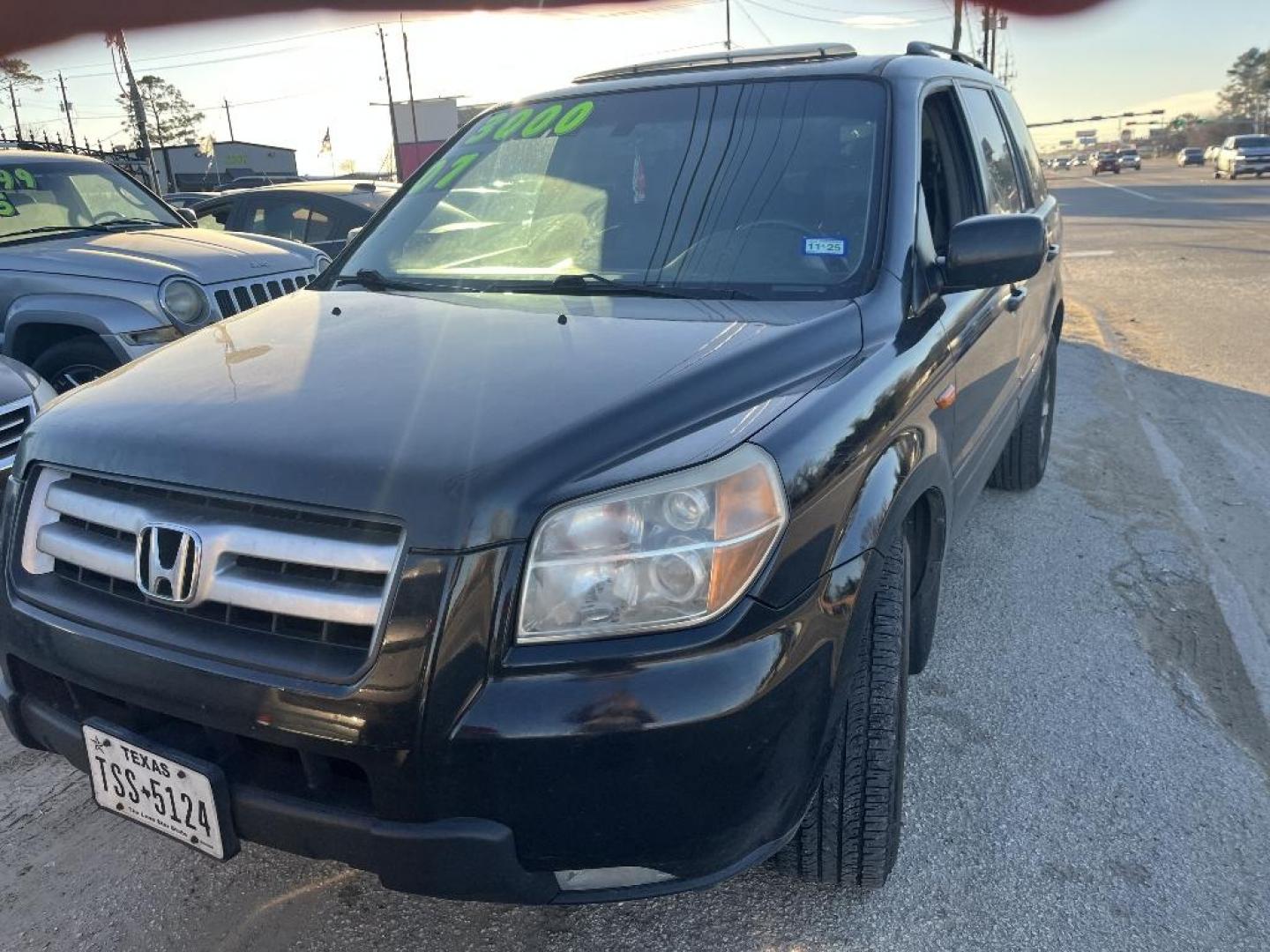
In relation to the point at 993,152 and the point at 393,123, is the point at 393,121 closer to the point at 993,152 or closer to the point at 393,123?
the point at 393,123

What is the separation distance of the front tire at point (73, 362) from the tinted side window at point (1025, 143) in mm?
4558

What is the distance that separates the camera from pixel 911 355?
7.71 ft

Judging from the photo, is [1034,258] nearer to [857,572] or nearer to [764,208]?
[764,208]

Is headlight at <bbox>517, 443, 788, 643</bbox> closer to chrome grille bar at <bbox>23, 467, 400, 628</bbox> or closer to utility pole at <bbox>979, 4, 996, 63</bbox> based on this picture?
chrome grille bar at <bbox>23, 467, 400, 628</bbox>

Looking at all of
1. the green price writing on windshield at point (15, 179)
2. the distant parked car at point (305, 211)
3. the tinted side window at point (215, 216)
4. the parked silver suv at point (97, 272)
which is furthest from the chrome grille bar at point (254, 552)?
the tinted side window at point (215, 216)

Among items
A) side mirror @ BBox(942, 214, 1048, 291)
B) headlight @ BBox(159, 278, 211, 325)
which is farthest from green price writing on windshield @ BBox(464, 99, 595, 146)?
headlight @ BBox(159, 278, 211, 325)

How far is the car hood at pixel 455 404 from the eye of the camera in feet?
5.28

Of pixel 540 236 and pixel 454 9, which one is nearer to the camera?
pixel 540 236

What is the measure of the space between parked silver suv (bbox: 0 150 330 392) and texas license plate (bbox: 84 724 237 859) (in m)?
3.74

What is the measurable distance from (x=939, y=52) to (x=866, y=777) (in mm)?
2869

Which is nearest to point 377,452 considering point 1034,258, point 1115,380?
point 1034,258

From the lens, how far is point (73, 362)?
17.2 feet

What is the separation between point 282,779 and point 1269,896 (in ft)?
7.02

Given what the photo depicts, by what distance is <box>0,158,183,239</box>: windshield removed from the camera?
19.1 ft
